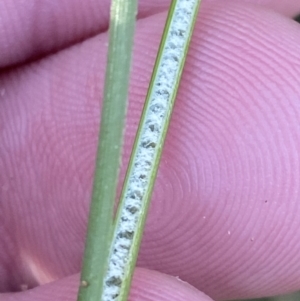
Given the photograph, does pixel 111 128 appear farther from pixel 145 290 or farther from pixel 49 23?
pixel 49 23

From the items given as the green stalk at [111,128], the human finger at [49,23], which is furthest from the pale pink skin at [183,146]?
the green stalk at [111,128]

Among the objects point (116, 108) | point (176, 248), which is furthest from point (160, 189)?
point (116, 108)

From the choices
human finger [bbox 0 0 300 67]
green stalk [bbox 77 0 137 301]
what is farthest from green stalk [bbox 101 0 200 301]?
human finger [bbox 0 0 300 67]

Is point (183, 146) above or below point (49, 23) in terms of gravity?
below

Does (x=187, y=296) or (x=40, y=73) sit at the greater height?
(x=40, y=73)

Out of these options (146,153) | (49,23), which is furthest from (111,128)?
(49,23)

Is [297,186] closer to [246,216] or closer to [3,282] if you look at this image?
[246,216]

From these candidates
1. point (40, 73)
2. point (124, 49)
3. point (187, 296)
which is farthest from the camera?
point (40, 73)
